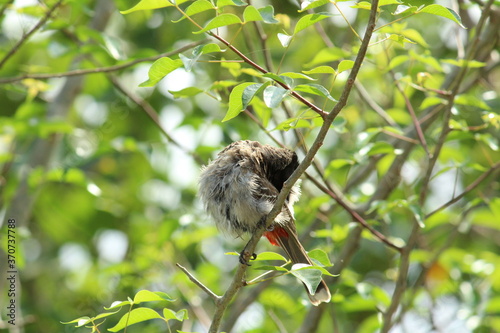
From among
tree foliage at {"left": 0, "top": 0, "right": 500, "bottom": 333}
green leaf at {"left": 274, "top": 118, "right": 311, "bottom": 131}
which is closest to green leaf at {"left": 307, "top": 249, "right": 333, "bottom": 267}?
tree foliage at {"left": 0, "top": 0, "right": 500, "bottom": 333}

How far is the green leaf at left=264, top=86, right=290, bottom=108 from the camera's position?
2361 millimetres

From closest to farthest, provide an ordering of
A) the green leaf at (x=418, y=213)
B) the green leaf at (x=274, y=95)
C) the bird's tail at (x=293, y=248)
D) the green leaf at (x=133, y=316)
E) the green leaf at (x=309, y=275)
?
the green leaf at (x=274, y=95) → the green leaf at (x=309, y=275) → the green leaf at (x=133, y=316) → the green leaf at (x=418, y=213) → the bird's tail at (x=293, y=248)

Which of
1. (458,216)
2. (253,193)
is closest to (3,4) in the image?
(253,193)

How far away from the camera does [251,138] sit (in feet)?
17.4

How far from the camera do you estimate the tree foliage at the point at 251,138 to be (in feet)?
13.3

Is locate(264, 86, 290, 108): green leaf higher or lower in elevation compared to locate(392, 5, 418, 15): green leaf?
lower

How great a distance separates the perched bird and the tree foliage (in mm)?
227

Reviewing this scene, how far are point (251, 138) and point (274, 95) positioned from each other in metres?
2.89

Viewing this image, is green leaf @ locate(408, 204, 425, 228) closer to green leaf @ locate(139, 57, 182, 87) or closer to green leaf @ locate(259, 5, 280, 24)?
green leaf @ locate(259, 5, 280, 24)

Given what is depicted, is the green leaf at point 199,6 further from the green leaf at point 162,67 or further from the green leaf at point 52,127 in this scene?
the green leaf at point 52,127

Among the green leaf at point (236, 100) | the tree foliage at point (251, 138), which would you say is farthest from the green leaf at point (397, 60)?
the green leaf at point (236, 100)

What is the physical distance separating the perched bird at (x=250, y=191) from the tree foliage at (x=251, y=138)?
23cm

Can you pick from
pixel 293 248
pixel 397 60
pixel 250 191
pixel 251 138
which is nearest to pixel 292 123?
pixel 250 191

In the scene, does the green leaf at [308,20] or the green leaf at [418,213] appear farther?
the green leaf at [418,213]
